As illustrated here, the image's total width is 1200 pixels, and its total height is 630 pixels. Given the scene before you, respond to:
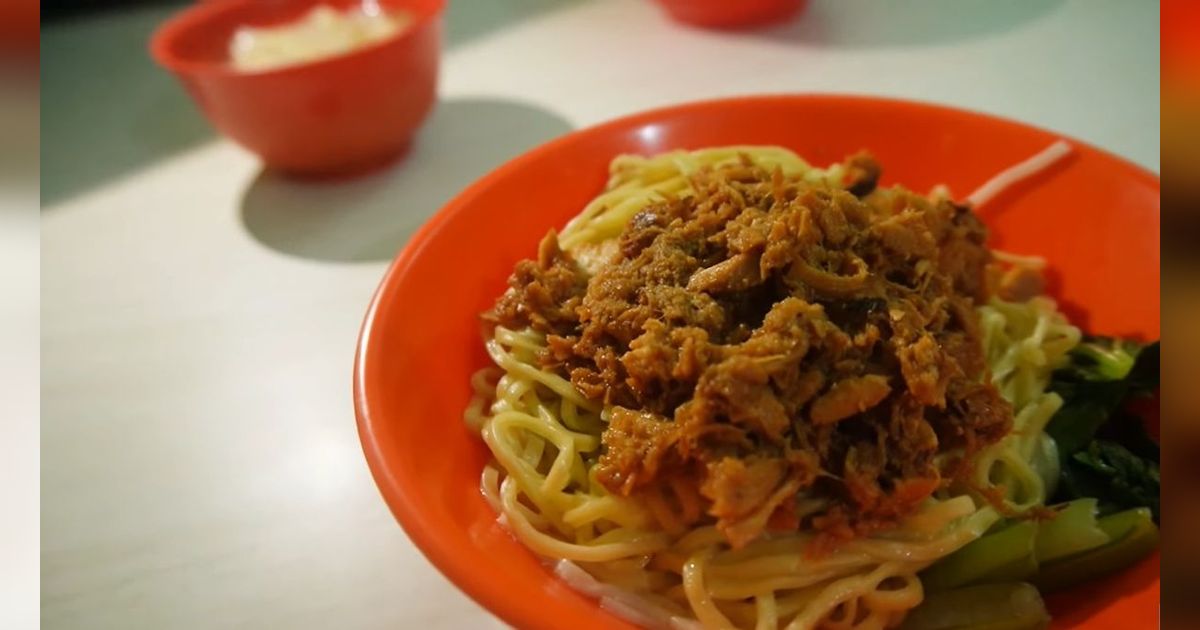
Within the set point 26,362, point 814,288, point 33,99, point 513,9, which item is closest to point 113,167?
point 26,362

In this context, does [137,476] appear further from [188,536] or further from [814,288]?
[814,288]

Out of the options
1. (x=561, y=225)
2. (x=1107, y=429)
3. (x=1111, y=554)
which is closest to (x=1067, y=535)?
(x=1111, y=554)

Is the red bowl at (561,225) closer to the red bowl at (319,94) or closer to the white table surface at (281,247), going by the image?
the white table surface at (281,247)

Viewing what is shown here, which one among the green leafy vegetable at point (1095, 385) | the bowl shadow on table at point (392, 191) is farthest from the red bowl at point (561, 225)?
the bowl shadow on table at point (392, 191)

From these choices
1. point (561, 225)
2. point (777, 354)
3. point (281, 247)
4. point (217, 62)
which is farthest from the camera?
point (217, 62)

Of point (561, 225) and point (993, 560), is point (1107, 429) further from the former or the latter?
point (561, 225)

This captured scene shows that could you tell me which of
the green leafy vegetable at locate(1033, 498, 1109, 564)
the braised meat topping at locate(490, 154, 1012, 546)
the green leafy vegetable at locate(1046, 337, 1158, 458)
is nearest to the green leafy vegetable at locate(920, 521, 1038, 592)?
the green leafy vegetable at locate(1033, 498, 1109, 564)

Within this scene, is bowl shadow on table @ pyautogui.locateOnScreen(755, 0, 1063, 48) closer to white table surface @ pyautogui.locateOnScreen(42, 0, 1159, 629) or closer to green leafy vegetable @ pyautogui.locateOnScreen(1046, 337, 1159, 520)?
white table surface @ pyautogui.locateOnScreen(42, 0, 1159, 629)
